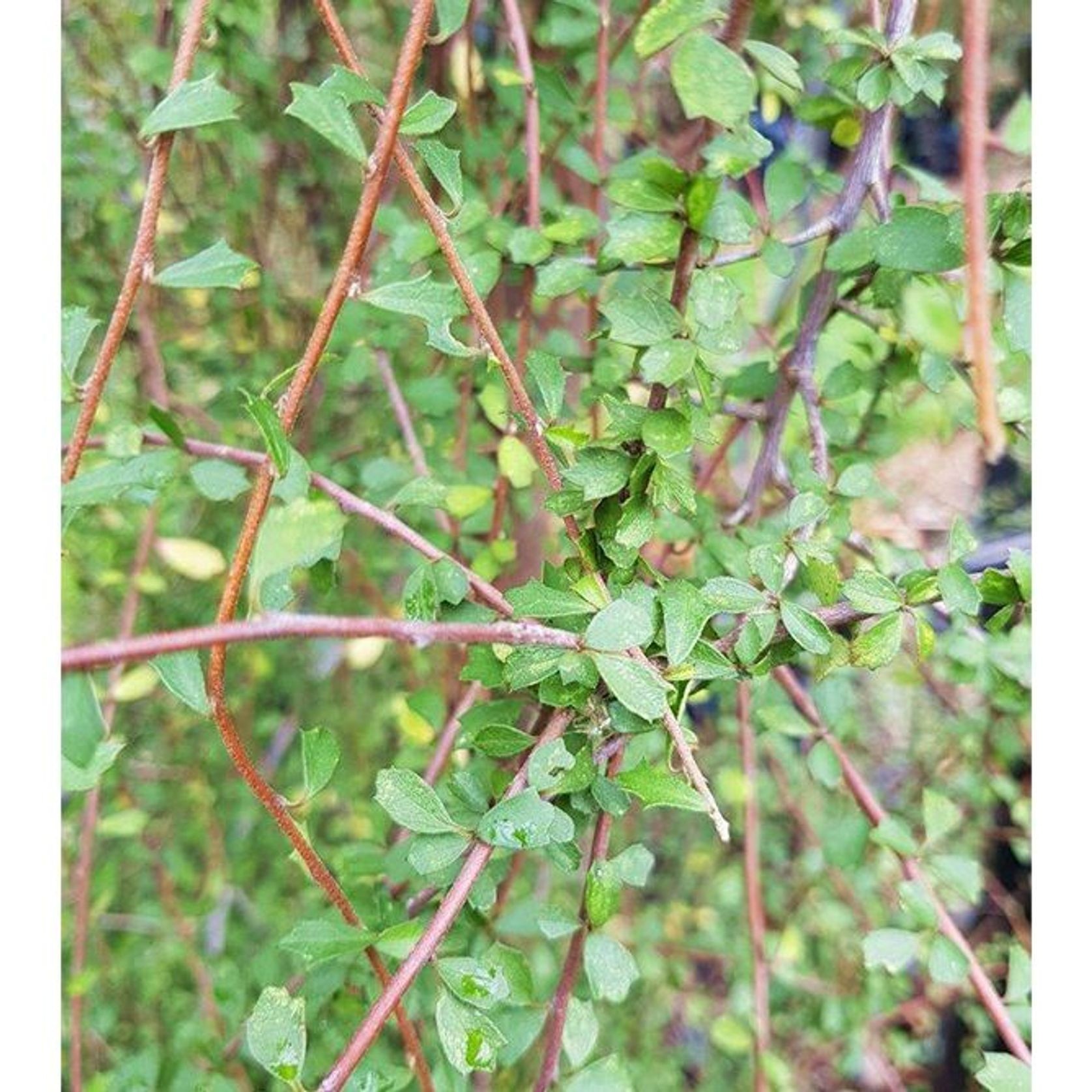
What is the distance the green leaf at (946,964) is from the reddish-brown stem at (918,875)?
0.4 inches

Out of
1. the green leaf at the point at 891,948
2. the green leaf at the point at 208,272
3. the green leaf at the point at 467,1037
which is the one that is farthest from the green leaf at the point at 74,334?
the green leaf at the point at 891,948

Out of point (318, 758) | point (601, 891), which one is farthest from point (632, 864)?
point (318, 758)

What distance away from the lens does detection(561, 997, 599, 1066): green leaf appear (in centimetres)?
37

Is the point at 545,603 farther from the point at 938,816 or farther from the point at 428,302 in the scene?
the point at 938,816

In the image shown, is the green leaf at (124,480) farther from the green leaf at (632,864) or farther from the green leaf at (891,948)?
the green leaf at (891,948)

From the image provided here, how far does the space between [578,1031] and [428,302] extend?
0.28 m

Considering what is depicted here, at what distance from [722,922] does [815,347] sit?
2.69ft

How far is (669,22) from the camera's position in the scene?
29 centimetres

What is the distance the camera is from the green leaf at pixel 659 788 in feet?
1.02

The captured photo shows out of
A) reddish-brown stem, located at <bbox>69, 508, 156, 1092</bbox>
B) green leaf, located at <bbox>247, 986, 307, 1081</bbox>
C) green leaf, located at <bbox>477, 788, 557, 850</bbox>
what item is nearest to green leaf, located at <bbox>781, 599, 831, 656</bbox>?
green leaf, located at <bbox>477, 788, 557, 850</bbox>

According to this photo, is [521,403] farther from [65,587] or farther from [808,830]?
[808,830]

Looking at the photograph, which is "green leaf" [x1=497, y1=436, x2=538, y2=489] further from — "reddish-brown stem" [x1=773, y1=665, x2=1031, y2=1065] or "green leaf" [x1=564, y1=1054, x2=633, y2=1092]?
"green leaf" [x1=564, y1=1054, x2=633, y2=1092]

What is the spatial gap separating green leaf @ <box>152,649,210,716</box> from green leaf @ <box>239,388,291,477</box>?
72mm

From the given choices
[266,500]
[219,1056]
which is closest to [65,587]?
[219,1056]
